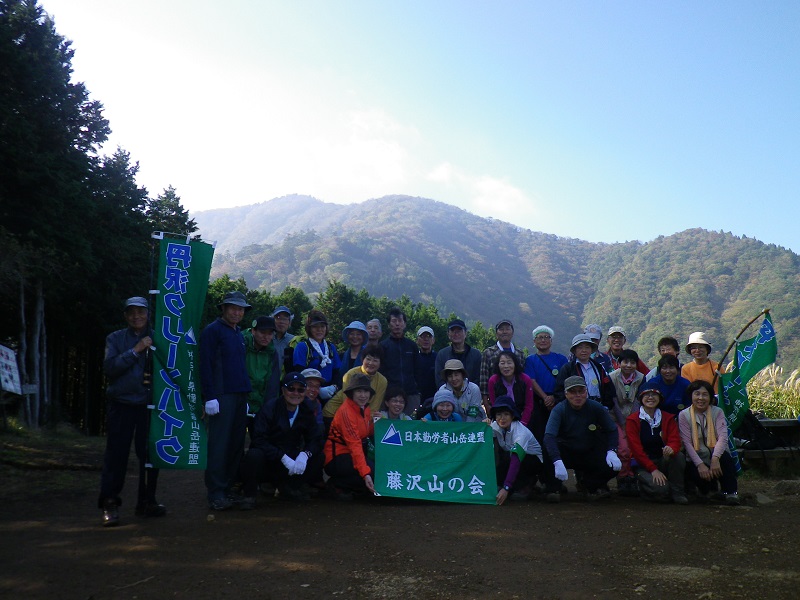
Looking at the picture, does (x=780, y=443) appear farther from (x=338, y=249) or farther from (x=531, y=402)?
(x=338, y=249)

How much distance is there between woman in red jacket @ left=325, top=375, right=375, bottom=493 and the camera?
7.19m

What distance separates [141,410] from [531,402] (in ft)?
14.0

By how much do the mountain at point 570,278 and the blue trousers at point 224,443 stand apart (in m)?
50.9

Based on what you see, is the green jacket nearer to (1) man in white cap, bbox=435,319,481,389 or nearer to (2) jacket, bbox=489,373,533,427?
(1) man in white cap, bbox=435,319,481,389

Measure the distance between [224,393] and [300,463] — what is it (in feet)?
3.56

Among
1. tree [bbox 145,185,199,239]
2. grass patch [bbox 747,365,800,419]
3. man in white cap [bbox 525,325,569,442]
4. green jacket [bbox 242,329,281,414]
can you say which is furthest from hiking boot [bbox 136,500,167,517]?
tree [bbox 145,185,199,239]

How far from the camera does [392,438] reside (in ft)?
24.6

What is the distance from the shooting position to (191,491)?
8.25m

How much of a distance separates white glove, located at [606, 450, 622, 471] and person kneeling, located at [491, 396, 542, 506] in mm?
702

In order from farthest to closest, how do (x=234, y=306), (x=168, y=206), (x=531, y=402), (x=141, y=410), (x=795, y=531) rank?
1. (x=168, y=206)
2. (x=531, y=402)
3. (x=234, y=306)
4. (x=141, y=410)
5. (x=795, y=531)

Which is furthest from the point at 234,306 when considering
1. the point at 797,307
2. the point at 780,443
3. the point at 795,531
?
the point at 797,307

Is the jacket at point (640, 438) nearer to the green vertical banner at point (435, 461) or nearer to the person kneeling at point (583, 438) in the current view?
the person kneeling at point (583, 438)

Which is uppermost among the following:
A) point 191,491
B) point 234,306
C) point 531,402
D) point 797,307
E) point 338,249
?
point 338,249

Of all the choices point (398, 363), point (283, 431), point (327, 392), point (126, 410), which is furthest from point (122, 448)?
point (398, 363)
